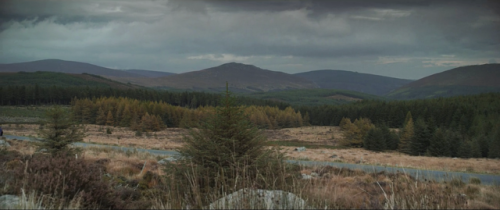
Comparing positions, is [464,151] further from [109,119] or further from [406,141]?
[109,119]

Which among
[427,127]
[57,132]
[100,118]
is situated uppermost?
[57,132]

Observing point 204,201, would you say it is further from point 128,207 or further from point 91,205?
point 91,205

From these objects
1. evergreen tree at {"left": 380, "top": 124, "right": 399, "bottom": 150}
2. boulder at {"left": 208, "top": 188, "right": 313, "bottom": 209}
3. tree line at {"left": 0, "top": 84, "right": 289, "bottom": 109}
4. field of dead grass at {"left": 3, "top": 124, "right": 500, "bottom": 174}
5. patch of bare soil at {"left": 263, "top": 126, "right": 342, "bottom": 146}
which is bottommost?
patch of bare soil at {"left": 263, "top": 126, "right": 342, "bottom": 146}

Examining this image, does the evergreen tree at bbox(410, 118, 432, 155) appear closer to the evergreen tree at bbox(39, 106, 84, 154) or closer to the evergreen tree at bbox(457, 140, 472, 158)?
the evergreen tree at bbox(457, 140, 472, 158)

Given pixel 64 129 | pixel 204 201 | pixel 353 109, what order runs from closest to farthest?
pixel 204 201
pixel 64 129
pixel 353 109

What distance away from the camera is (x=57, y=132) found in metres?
14.6

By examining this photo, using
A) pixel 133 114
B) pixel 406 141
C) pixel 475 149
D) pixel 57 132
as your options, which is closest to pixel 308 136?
pixel 406 141

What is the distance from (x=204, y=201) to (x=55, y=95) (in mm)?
163532

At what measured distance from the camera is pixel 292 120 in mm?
128875

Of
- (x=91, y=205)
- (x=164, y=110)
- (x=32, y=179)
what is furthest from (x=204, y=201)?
(x=164, y=110)

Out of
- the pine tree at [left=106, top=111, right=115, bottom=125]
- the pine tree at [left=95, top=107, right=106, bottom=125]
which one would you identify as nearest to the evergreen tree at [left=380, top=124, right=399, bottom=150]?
the pine tree at [left=106, top=111, right=115, bottom=125]

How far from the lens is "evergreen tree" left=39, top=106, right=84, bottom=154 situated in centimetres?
1439

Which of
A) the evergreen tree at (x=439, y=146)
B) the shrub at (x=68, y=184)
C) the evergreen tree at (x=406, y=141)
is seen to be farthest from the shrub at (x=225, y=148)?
the evergreen tree at (x=406, y=141)

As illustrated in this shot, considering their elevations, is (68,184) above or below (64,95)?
above
